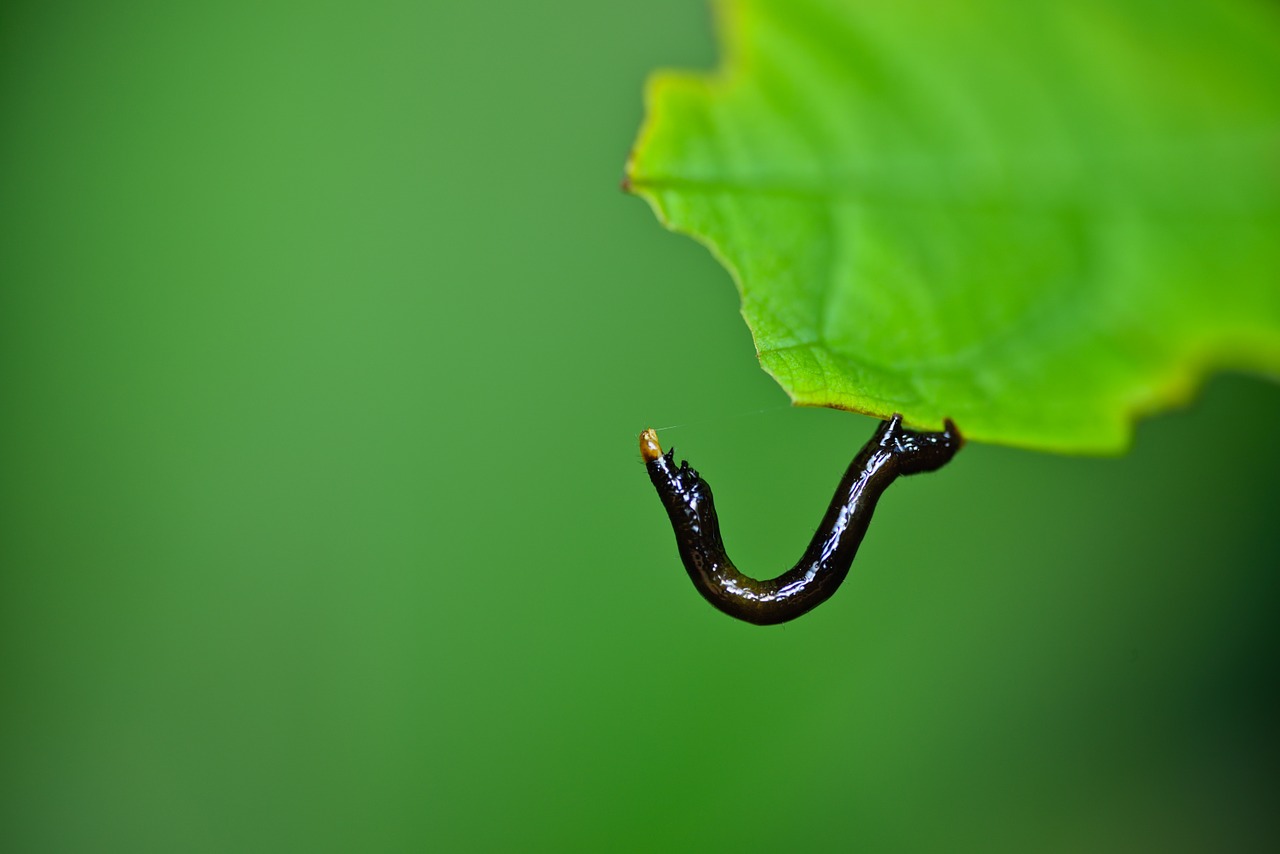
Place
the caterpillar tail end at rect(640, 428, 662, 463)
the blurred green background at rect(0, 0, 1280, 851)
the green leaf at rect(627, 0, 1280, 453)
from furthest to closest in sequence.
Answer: the blurred green background at rect(0, 0, 1280, 851)
the caterpillar tail end at rect(640, 428, 662, 463)
the green leaf at rect(627, 0, 1280, 453)

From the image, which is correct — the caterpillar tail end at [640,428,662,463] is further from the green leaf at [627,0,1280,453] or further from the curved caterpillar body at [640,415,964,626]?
the green leaf at [627,0,1280,453]

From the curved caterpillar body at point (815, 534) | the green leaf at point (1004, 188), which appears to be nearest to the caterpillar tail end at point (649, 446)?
the curved caterpillar body at point (815, 534)

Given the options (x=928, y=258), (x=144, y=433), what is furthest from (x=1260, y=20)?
(x=144, y=433)

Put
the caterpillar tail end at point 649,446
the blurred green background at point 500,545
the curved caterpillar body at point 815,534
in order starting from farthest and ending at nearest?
1. the blurred green background at point 500,545
2. the caterpillar tail end at point 649,446
3. the curved caterpillar body at point 815,534

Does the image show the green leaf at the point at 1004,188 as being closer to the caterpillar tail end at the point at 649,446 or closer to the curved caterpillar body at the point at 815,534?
the curved caterpillar body at the point at 815,534

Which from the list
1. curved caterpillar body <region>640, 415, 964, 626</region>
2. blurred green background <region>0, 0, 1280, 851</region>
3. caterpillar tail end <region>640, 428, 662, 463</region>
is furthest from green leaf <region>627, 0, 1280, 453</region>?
blurred green background <region>0, 0, 1280, 851</region>

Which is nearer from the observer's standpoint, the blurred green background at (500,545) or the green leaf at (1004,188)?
the green leaf at (1004,188)

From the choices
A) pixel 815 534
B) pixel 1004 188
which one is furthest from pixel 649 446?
pixel 1004 188
